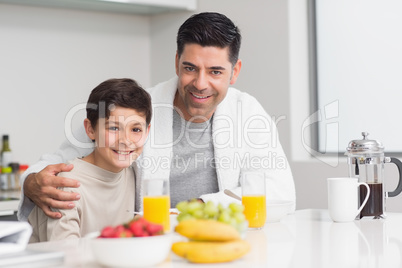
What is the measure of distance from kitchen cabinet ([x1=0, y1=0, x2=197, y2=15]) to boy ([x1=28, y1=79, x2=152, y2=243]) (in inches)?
60.0

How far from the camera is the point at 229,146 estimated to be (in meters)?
2.38

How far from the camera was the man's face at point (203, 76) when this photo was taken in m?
2.22

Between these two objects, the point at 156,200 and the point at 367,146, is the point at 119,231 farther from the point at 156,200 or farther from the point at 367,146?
the point at 367,146

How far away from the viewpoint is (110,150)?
1.97m

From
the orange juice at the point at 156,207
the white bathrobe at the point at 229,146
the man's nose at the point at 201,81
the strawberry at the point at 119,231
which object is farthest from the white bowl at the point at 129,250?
the man's nose at the point at 201,81

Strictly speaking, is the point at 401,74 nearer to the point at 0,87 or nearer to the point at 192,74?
the point at 192,74

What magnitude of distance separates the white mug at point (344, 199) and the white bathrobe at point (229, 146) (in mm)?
317

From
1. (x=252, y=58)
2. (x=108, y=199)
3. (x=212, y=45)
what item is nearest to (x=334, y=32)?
(x=252, y=58)

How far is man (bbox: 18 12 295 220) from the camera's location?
222 cm

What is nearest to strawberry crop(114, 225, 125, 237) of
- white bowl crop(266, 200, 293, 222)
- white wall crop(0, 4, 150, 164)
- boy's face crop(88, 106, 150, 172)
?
white bowl crop(266, 200, 293, 222)

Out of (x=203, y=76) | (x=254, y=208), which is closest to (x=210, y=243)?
(x=254, y=208)

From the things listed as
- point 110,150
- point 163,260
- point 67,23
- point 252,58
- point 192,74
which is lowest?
point 163,260

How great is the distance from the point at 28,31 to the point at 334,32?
169 cm

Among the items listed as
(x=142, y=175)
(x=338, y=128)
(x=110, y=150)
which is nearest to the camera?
(x=110, y=150)
